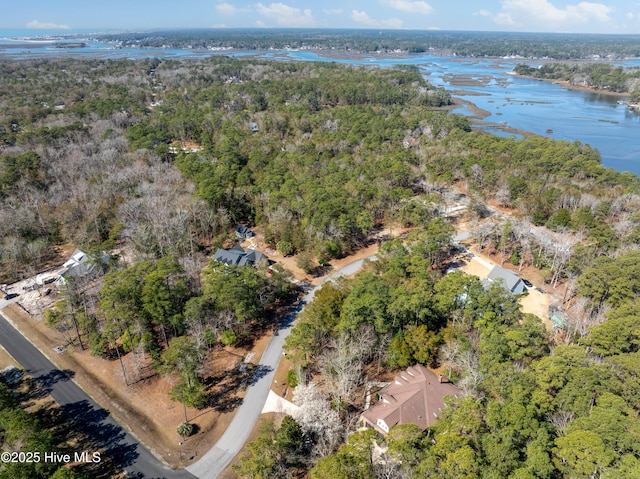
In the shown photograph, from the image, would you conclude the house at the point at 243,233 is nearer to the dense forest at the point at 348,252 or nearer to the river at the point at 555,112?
the dense forest at the point at 348,252

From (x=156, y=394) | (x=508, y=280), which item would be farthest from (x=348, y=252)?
(x=156, y=394)

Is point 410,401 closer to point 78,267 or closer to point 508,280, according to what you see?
point 508,280

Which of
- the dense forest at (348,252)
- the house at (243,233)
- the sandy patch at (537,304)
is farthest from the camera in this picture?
the house at (243,233)

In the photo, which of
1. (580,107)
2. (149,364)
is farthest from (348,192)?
(580,107)

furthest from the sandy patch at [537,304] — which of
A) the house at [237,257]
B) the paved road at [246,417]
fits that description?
the house at [237,257]

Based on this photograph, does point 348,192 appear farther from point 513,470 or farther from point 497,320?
point 513,470

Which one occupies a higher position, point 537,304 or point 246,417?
point 537,304

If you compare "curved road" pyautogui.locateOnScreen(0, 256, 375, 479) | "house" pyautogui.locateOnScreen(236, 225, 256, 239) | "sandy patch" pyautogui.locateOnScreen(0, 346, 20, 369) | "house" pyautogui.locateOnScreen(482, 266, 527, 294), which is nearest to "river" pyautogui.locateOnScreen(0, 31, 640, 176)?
"house" pyautogui.locateOnScreen(482, 266, 527, 294)

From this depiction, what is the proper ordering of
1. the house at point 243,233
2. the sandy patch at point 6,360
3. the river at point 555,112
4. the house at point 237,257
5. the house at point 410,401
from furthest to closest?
the river at point 555,112 < the house at point 243,233 < the house at point 237,257 < the sandy patch at point 6,360 < the house at point 410,401
